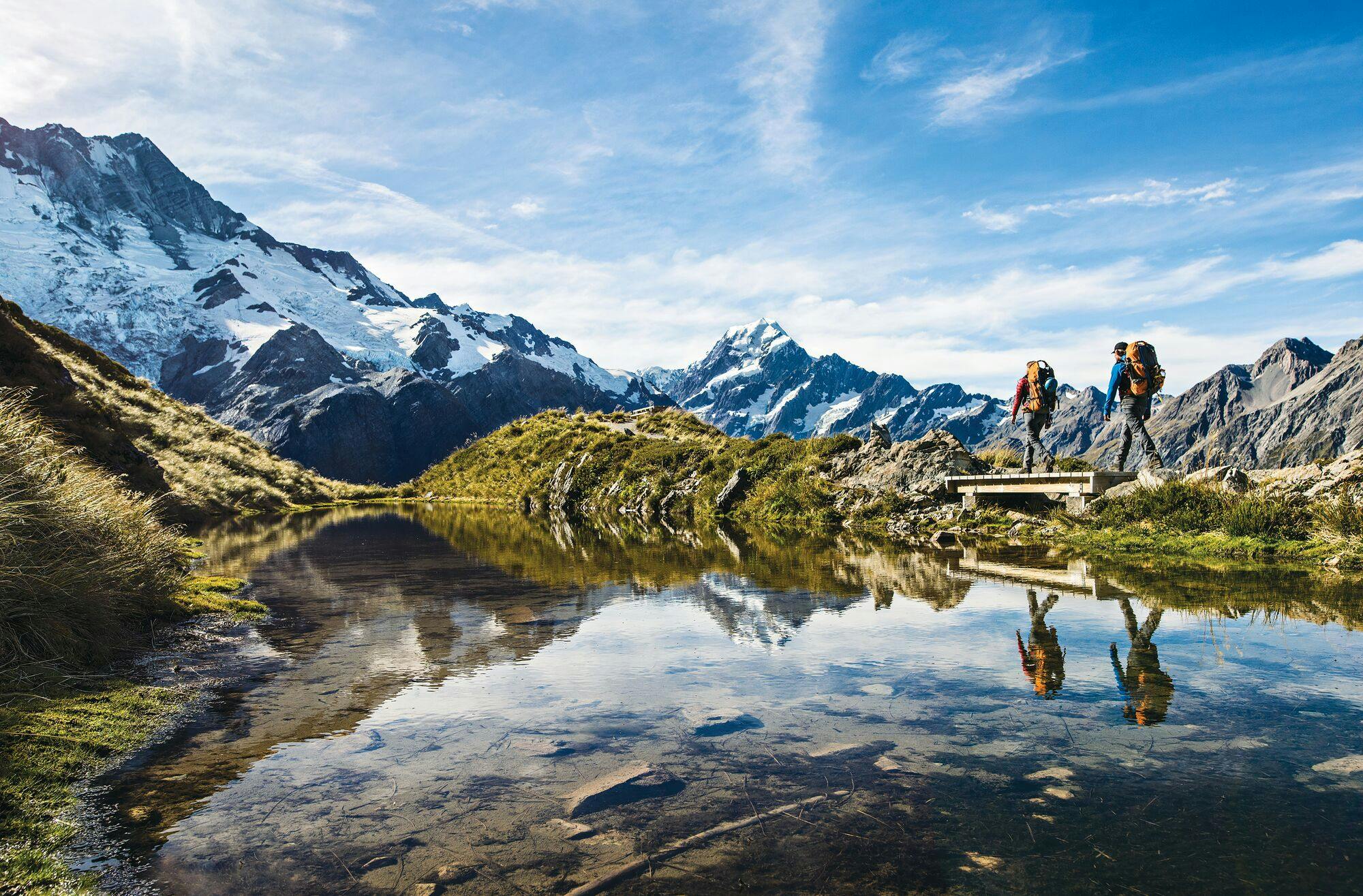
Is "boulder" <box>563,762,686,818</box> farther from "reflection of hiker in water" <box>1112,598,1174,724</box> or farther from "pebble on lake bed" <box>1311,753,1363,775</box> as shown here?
"pebble on lake bed" <box>1311,753,1363,775</box>

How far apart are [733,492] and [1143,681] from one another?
26080 millimetres

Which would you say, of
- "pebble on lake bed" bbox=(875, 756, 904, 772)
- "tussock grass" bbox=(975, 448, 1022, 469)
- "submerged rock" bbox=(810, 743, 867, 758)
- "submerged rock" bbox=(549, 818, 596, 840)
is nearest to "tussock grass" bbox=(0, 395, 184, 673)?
"submerged rock" bbox=(549, 818, 596, 840)

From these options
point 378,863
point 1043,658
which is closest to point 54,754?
point 378,863

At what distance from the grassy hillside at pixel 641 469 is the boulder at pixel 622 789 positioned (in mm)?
22072

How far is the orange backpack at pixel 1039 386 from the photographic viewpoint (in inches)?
882

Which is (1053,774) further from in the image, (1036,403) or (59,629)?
(1036,403)

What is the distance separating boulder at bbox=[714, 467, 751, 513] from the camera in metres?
32.7

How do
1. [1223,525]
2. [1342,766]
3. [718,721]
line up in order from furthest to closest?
[1223,525]
[718,721]
[1342,766]

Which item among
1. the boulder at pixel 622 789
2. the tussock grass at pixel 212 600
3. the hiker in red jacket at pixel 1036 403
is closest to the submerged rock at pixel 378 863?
the boulder at pixel 622 789

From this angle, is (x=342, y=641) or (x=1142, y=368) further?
(x=1142, y=368)

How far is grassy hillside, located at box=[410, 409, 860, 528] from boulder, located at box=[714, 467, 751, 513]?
0.72ft

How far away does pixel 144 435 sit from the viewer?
33.3m

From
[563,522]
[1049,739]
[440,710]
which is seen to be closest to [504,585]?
[440,710]

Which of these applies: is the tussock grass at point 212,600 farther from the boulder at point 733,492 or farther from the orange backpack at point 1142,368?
the boulder at point 733,492
